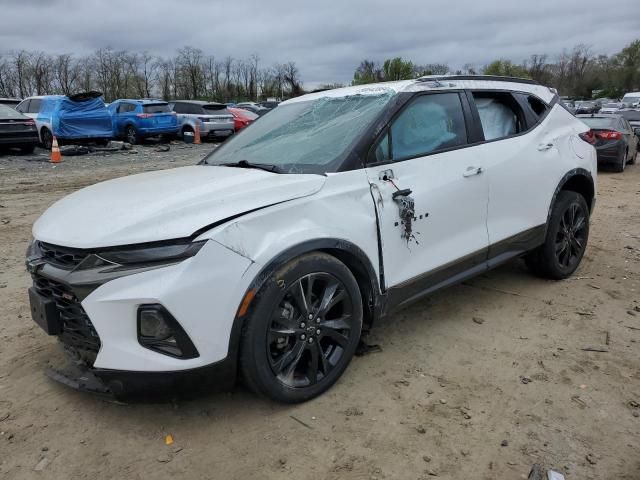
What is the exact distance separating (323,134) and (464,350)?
1.71 metres

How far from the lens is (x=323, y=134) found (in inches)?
133

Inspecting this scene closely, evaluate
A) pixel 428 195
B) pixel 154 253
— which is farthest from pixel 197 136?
pixel 154 253

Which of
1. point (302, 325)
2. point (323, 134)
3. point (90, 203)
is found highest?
point (323, 134)

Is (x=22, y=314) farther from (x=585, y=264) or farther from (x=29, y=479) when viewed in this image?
(x=585, y=264)

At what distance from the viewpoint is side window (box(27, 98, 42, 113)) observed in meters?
16.7

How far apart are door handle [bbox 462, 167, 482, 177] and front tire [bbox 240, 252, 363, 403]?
1244mm

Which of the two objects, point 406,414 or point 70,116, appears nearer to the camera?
point 406,414

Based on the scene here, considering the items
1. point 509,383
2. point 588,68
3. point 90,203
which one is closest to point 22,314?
point 90,203

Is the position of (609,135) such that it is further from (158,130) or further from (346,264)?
(158,130)

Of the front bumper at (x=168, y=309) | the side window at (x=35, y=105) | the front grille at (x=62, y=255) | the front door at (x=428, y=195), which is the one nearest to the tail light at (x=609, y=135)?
the front door at (x=428, y=195)

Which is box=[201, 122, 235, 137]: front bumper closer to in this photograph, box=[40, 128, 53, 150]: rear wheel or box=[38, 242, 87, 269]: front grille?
box=[40, 128, 53, 150]: rear wheel

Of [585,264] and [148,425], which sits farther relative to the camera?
[585,264]

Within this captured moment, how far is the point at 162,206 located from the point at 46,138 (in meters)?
16.4

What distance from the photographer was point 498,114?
4160 millimetres
